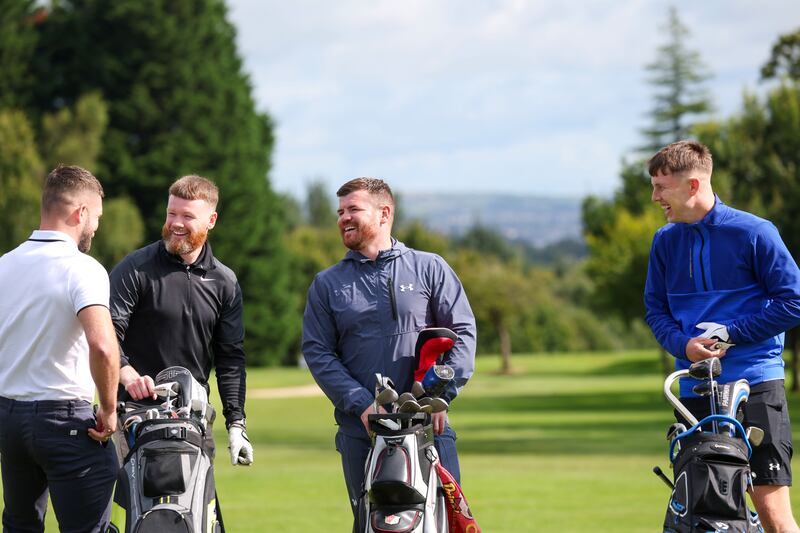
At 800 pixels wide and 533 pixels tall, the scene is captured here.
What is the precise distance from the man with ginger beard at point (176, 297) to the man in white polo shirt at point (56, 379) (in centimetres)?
53

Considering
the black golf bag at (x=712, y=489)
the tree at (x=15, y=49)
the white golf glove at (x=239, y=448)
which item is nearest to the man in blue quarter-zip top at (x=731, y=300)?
the black golf bag at (x=712, y=489)

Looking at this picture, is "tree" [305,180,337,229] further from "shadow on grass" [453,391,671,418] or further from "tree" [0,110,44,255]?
"shadow on grass" [453,391,671,418]

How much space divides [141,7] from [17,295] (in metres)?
57.5

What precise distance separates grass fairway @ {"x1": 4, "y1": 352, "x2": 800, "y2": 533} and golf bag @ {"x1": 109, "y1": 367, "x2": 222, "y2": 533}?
4729 mm

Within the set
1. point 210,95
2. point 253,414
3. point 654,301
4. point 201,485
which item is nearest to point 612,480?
point 654,301

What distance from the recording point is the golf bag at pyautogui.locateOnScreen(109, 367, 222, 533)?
5387 millimetres

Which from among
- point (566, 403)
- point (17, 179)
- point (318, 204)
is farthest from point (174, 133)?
point (318, 204)

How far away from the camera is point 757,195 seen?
31.5 meters

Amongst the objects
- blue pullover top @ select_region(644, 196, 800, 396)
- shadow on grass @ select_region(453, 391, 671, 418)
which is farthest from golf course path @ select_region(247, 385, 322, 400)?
blue pullover top @ select_region(644, 196, 800, 396)

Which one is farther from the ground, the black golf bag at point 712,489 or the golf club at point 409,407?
the golf club at point 409,407

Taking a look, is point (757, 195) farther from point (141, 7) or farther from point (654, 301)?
point (141, 7)

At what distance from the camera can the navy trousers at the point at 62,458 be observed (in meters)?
5.54

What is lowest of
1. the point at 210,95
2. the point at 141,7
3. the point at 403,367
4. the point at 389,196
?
the point at 403,367

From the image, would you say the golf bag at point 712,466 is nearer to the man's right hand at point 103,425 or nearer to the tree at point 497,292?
the man's right hand at point 103,425
